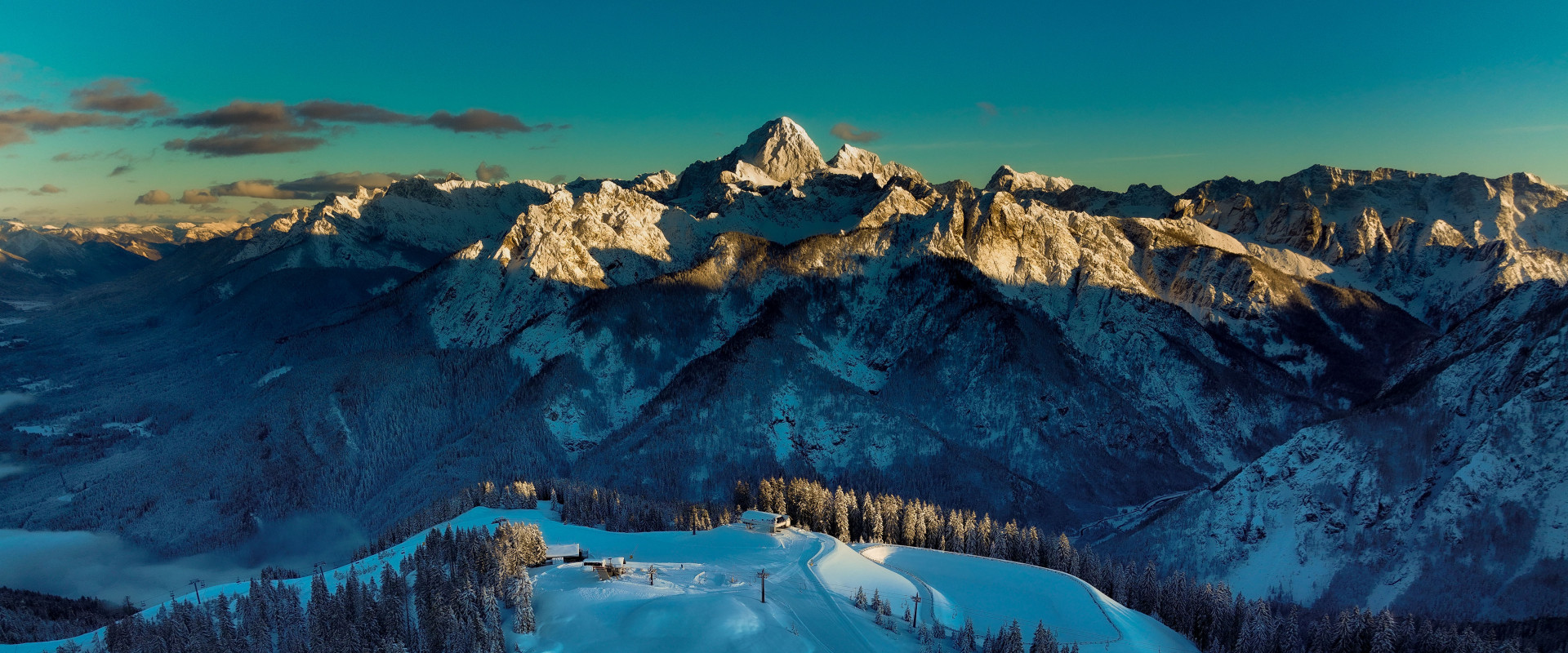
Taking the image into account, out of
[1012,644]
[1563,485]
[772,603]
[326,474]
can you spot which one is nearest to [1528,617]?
[1563,485]

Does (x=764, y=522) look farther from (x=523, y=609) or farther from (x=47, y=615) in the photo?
(x=47, y=615)

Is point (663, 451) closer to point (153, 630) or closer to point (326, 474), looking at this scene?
point (326, 474)

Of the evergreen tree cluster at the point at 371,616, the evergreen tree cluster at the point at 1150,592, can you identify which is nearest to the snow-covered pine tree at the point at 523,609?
the evergreen tree cluster at the point at 371,616

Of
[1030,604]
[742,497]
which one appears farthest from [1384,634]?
[742,497]

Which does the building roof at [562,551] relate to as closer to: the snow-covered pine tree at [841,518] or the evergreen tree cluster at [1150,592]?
the evergreen tree cluster at [1150,592]

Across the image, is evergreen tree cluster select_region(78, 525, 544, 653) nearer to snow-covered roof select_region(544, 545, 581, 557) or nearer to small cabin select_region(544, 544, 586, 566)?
small cabin select_region(544, 544, 586, 566)

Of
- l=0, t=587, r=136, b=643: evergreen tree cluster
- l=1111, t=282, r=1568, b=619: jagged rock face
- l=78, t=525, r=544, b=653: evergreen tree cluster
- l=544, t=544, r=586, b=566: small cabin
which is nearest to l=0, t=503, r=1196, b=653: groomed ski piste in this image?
l=544, t=544, r=586, b=566: small cabin

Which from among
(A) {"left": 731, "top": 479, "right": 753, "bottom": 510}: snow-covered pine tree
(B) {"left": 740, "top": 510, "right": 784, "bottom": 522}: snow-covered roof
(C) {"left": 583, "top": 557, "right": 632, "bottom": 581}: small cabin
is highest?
(C) {"left": 583, "top": 557, "right": 632, "bottom": 581}: small cabin
